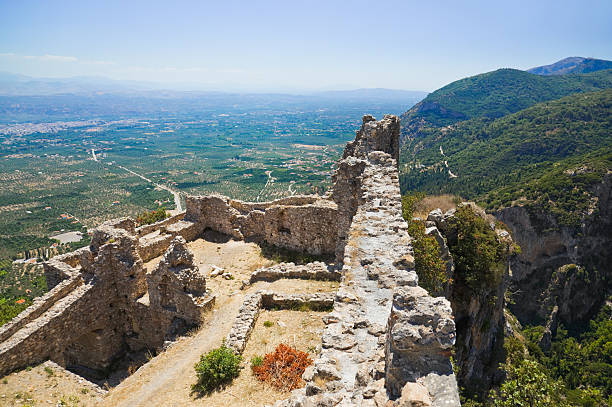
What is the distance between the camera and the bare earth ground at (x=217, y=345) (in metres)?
7.79

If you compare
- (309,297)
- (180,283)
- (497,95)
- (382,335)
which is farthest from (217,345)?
(497,95)

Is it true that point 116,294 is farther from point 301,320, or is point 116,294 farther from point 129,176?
point 129,176

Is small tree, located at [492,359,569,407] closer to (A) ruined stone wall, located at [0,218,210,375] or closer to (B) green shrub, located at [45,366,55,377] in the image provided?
(A) ruined stone wall, located at [0,218,210,375]

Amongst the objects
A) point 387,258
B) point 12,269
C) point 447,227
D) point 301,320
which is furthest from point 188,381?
point 12,269

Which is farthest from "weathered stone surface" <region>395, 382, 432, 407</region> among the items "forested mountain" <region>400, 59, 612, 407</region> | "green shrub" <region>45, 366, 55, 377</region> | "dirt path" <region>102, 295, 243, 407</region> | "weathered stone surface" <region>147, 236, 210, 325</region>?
"green shrub" <region>45, 366, 55, 377</region>

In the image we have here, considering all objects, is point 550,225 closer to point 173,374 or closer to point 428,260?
point 428,260

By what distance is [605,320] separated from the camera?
53844 mm

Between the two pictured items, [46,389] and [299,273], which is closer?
[46,389]

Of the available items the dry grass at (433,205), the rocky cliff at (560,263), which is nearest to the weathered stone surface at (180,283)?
the dry grass at (433,205)

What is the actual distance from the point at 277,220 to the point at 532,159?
85705 mm

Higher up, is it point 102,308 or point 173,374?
point 173,374

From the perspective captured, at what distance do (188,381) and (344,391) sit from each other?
6.45m

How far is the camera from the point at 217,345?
9961 millimetres

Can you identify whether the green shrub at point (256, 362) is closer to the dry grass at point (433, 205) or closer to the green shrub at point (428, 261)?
the green shrub at point (428, 261)
